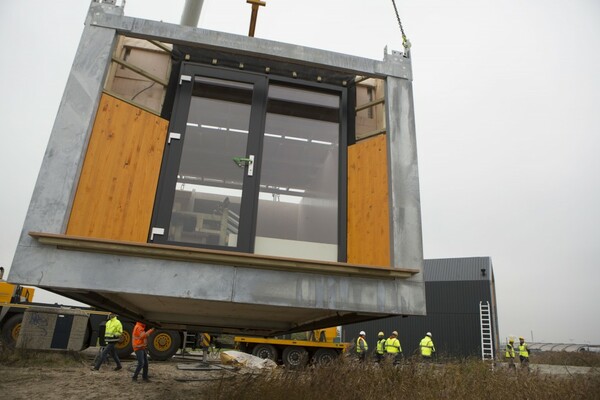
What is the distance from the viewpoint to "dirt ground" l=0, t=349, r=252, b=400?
25.3 ft

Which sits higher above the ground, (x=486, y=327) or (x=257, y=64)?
(x=257, y=64)

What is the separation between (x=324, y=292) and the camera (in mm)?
3697

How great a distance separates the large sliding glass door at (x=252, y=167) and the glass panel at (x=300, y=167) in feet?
0.04

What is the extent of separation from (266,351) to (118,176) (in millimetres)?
12994

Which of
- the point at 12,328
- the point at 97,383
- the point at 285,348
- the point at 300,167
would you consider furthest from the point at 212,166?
the point at 285,348

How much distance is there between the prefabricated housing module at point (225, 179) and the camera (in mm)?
3496

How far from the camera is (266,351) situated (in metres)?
15.3

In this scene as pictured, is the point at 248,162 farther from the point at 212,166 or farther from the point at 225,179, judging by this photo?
the point at 212,166

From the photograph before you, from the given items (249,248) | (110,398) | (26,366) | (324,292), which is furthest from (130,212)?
(26,366)

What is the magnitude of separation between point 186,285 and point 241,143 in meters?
1.64

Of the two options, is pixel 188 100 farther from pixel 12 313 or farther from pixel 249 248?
pixel 12 313

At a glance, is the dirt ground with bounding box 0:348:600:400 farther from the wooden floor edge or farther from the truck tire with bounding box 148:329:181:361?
the wooden floor edge

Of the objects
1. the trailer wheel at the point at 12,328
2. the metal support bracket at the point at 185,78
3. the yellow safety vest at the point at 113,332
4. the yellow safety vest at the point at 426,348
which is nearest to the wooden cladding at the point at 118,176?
the metal support bracket at the point at 185,78

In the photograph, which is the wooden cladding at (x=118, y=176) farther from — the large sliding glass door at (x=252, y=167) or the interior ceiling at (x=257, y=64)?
the interior ceiling at (x=257, y=64)
